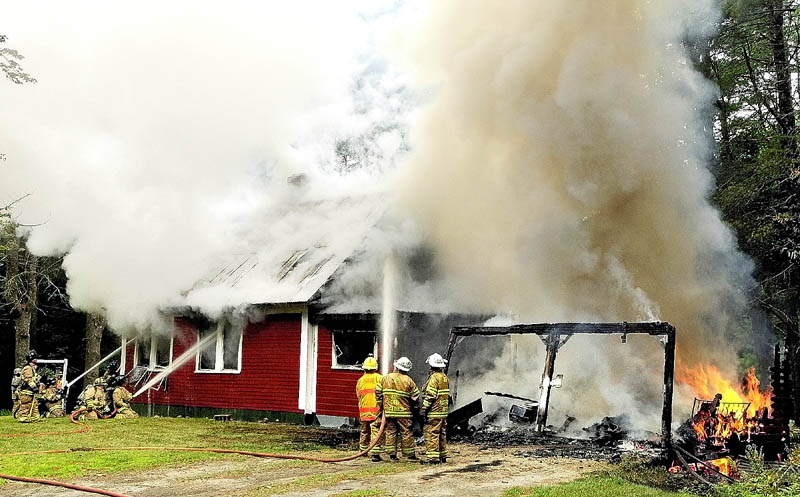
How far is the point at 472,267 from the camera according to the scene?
17.8 metres

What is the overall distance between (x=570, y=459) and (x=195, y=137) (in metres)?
14.1

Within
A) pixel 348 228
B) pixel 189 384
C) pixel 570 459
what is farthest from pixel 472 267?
pixel 189 384

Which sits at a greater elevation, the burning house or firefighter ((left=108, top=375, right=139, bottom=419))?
the burning house

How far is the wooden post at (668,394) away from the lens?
1063cm

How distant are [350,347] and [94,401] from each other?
6.67 metres

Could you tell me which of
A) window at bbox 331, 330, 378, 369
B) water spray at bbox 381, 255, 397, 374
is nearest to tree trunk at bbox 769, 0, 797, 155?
water spray at bbox 381, 255, 397, 374

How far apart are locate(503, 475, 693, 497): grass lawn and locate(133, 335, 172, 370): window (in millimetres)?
14521

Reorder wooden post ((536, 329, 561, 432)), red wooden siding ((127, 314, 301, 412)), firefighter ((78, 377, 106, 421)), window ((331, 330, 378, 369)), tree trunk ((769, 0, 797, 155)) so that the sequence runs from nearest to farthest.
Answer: wooden post ((536, 329, 561, 432)) < window ((331, 330, 378, 369)) < red wooden siding ((127, 314, 301, 412)) < firefighter ((78, 377, 106, 421)) < tree trunk ((769, 0, 797, 155))

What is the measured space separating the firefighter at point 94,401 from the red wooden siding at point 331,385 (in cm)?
579

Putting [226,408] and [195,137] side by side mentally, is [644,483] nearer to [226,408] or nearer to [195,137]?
[226,408]

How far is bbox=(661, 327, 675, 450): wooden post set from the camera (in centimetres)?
1063

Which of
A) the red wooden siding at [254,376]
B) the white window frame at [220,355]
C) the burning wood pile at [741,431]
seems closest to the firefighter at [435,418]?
the burning wood pile at [741,431]

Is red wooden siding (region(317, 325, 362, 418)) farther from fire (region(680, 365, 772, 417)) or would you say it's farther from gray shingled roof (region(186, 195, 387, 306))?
fire (region(680, 365, 772, 417))

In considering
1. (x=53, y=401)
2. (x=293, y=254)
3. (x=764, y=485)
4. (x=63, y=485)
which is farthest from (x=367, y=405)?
(x=53, y=401)
